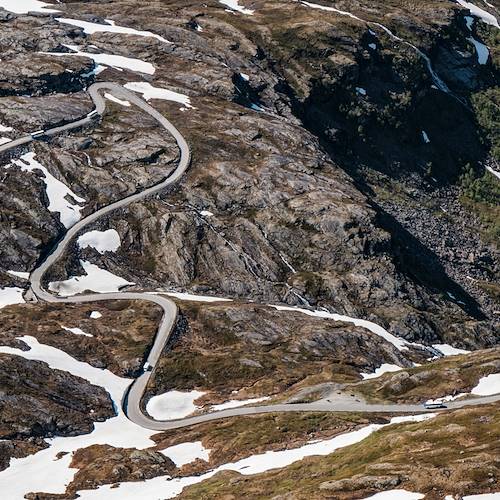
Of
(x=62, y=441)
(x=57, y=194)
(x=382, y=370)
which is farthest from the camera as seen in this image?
(x=57, y=194)

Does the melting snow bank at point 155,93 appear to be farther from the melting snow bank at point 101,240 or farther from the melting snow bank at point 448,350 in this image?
the melting snow bank at point 448,350

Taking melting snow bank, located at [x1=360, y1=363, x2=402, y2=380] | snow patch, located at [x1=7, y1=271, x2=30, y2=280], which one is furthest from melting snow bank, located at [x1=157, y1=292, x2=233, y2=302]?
melting snow bank, located at [x1=360, y1=363, x2=402, y2=380]

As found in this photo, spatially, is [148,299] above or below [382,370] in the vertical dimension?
below

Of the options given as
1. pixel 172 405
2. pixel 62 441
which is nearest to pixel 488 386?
pixel 172 405

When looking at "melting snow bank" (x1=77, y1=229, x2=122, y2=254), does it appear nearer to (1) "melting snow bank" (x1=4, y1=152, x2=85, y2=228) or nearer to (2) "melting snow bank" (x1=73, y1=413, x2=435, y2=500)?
(1) "melting snow bank" (x1=4, y1=152, x2=85, y2=228)

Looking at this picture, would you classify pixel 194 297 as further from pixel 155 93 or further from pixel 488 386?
pixel 155 93

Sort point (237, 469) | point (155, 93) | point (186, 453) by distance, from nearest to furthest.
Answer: point (237, 469)
point (186, 453)
point (155, 93)
